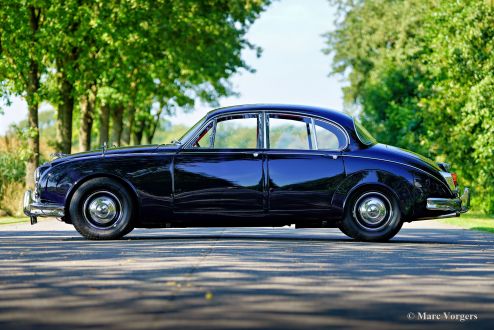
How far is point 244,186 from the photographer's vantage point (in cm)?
1395

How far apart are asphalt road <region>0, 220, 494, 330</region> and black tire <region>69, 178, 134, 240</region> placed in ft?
1.14

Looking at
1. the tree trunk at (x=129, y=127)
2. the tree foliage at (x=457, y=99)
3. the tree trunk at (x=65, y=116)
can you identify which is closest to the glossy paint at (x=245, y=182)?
the tree foliage at (x=457, y=99)

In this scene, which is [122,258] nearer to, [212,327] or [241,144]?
[241,144]

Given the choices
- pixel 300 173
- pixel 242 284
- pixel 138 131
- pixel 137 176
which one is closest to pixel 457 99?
pixel 300 173

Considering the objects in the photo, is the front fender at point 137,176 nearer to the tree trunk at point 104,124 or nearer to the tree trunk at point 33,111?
the tree trunk at point 33,111

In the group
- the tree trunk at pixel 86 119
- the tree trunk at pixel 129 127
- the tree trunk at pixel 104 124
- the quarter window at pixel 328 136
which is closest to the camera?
the quarter window at pixel 328 136

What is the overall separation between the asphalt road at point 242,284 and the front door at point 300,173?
55 centimetres

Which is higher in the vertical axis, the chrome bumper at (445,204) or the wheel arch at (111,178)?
the wheel arch at (111,178)

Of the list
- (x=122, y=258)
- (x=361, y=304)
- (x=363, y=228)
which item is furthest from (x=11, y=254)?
(x=361, y=304)

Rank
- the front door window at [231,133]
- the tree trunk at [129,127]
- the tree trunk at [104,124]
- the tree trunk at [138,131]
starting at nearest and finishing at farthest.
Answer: the front door window at [231,133], the tree trunk at [104,124], the tree trunk at [129,127], the tree trunk at [138,131]

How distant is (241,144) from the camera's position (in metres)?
14.1

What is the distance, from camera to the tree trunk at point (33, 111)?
102 feet

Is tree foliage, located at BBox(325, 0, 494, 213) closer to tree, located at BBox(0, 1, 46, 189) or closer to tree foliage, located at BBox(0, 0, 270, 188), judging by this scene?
tree foliage, located at BBox(0, 0, 270, 188)

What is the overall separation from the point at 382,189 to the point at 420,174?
55 centimetres
